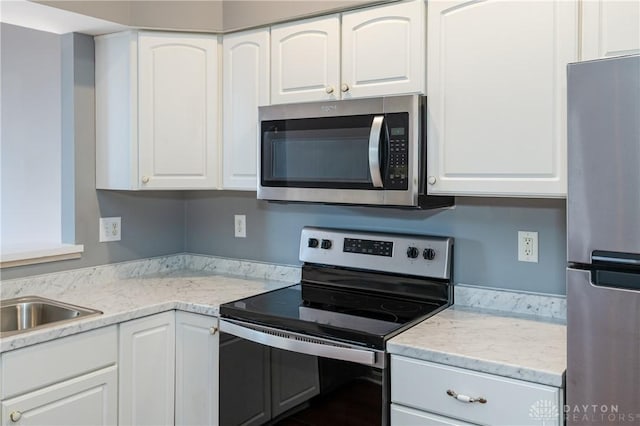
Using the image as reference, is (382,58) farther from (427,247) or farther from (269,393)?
(269,393)

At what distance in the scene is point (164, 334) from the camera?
2246 millimetres

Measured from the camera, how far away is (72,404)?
6.35 feet

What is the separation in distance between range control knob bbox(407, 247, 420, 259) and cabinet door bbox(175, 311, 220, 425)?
799mm

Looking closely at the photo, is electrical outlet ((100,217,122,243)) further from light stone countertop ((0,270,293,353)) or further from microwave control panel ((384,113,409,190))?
microwave control panel ((384,113,409,190))

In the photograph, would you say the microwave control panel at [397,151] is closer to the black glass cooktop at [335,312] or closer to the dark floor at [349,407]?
the black glass cooktop at [335,312]

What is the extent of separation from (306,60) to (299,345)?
112cm

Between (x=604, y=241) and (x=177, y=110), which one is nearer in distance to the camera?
(x=604, y=241)

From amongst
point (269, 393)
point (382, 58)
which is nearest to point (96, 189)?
point (269, 393)

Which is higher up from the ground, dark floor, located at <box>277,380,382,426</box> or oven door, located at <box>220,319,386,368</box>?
oven door, located at <box>220,319,386,368</box>

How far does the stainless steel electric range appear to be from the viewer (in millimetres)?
1781

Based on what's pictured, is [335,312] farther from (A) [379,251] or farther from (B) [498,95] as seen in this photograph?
(B) [498,95]

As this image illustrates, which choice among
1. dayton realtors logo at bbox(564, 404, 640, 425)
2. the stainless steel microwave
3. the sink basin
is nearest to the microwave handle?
the stainless steel microwave

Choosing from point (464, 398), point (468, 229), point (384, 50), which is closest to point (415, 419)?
point (464, 398)

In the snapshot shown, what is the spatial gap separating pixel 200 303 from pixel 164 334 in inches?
7.9
